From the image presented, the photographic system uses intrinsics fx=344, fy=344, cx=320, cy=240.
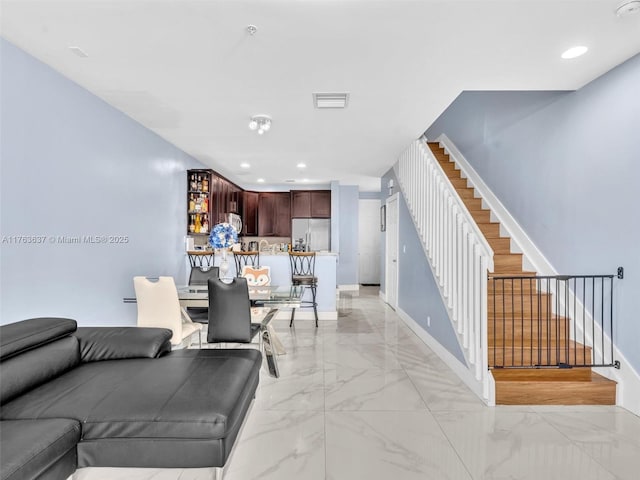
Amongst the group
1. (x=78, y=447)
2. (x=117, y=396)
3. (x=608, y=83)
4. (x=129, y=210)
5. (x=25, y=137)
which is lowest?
(x=78, y=447)

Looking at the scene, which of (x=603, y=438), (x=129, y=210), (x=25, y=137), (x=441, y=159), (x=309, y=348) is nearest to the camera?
(x=603, y=438)

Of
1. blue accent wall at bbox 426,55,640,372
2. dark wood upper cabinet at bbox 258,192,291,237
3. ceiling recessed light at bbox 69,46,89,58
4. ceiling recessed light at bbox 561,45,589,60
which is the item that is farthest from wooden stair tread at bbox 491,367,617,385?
dark wood upper cabinet at bbox 258,192,291,237

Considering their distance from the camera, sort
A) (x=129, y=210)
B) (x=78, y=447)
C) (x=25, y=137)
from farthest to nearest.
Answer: (x=129, y=210) < (x=25, y=137) < (x=78, y=447)

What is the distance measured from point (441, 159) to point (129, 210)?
14.6 ft

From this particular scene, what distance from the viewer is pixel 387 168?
20.7 ft

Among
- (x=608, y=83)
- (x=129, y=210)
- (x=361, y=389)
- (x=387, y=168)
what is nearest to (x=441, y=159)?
(x=387, y=168)

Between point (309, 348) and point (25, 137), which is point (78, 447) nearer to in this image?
point (25, 137)

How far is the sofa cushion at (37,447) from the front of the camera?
1.18 metres

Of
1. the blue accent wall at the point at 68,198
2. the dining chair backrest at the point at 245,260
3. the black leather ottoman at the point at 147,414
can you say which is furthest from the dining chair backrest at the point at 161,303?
the dining chair backrest at the point at 245,260

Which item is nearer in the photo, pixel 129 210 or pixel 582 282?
pixel 582 282

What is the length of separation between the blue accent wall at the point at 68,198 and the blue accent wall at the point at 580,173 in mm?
4308

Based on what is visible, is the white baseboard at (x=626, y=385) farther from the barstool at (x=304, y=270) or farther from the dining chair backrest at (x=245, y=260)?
the dining chair backrest at (x=245, y=260)

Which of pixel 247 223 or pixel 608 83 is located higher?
pixel 608 83

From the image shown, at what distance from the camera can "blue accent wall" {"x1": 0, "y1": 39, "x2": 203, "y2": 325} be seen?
7.82ft
